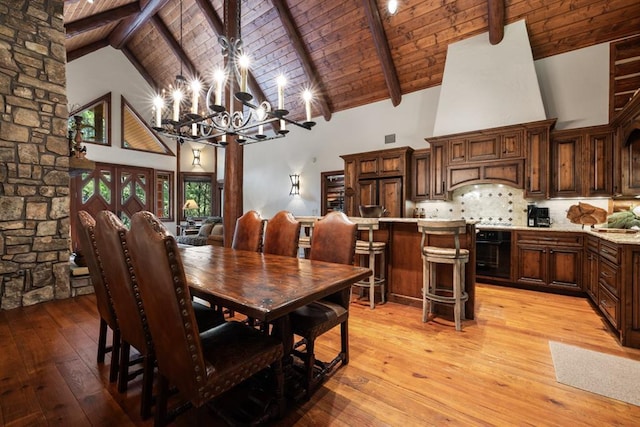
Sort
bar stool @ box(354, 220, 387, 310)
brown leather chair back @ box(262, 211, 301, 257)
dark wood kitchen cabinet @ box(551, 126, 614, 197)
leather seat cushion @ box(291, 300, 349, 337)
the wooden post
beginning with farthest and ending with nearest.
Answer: the wooden post → dark wood kitchen cabinet @ box(551, 126, 614, 197) → bar stool @ box(354, 220, 387, 310) → brown leather chair back @ box(262, 211, 301, 257) → leather seat cushion @ box(291, 300, 349, 337)

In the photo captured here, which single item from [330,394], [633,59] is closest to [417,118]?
[633,59]

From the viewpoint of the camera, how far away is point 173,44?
6930 mm

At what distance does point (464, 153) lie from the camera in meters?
4.57

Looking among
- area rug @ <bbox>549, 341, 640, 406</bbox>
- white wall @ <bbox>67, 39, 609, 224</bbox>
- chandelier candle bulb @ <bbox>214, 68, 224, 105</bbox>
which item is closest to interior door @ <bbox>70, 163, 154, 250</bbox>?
white wall @ <bbox>67, 39, 609, 224</bbox>

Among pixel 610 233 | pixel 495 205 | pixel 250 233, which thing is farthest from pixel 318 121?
pixel 610 233

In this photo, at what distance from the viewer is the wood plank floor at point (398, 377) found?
4.99 ft

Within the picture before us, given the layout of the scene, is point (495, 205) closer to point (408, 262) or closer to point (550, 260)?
point (550, 260)

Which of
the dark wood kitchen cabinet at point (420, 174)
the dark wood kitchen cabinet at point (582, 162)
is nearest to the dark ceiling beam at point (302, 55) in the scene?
the dark wood kitchen cabinet at point (420, 174)

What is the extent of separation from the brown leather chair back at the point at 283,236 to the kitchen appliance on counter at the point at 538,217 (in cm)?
372

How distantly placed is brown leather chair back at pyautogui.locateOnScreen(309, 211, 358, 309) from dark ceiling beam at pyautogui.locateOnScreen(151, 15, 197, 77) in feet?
22.9

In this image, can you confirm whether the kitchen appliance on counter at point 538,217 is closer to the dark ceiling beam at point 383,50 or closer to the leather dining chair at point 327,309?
the dark ceiling beam at point 383,50

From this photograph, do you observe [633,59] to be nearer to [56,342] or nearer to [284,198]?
[284,198]

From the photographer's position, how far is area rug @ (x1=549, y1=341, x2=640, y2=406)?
5.72 ft

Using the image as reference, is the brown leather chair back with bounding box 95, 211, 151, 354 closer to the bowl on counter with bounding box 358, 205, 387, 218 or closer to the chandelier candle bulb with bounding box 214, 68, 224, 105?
the chandelier candle bulb with bounding box 214, 68, 224, 105
